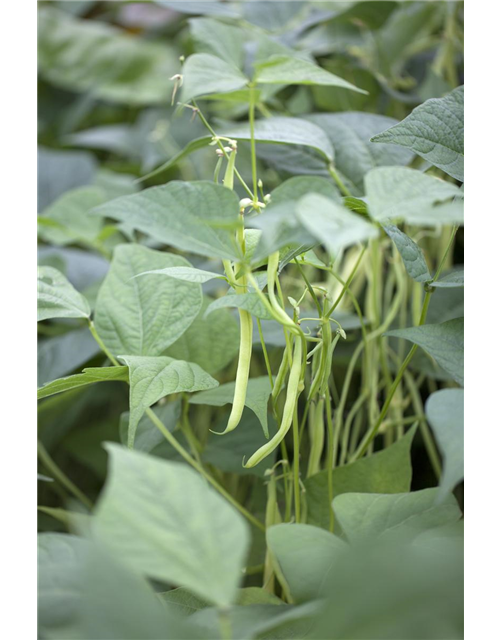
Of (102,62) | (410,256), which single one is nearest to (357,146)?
(410,256)

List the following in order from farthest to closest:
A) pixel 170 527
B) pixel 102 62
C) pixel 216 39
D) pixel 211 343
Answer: pixel 102 62 < pixel 216 39 < pixel 211 343 < pixel 170 527

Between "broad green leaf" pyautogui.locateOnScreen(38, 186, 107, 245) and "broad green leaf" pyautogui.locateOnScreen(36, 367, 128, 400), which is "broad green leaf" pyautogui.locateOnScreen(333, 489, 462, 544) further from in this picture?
"broad green leaf" pyautogui.locateOnScreen(38, 186, 107, 245)

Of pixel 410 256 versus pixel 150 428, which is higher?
pixel 410 256

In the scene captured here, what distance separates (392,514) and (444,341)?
0.08 m

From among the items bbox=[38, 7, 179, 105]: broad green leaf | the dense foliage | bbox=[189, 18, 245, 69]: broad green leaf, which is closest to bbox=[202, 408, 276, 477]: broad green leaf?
the dense foliage

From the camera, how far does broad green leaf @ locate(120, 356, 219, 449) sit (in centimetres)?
27

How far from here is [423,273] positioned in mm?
281

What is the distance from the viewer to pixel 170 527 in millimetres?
168

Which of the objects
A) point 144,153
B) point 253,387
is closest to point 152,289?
point 253,387

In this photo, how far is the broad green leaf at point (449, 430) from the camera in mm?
180

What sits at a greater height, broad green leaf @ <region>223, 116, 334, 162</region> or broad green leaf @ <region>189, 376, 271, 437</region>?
broad green leaf @ <region>223, 116, 334, 162</region>

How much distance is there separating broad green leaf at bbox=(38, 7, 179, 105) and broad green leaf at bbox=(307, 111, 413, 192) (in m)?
0.58

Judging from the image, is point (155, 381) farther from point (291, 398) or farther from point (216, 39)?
point (216, 39)
